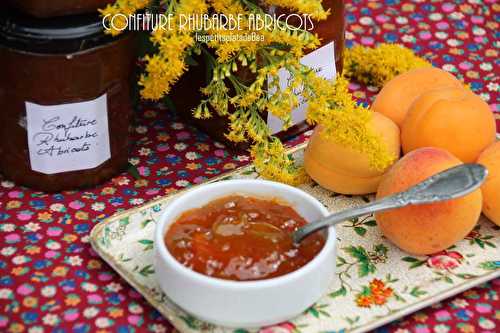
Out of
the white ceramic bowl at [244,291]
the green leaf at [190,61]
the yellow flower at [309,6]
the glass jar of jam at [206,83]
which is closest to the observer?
the white ceramic bowl at [244,291]

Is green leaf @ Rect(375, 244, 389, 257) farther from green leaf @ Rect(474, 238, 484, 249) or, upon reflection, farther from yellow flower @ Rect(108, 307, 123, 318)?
yellow flower @ Rect(108, 307, 123, 318)

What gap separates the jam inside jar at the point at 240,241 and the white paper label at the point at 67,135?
179 millimetres

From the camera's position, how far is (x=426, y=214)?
0.85m

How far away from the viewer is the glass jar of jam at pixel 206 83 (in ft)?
3.46

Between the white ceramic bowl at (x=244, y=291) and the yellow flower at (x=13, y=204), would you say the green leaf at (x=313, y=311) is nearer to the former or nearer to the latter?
the white ceramic bowl at (x=244, y=291)

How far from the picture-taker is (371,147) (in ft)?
2.90

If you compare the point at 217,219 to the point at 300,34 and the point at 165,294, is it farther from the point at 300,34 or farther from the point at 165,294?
the point at 300,34

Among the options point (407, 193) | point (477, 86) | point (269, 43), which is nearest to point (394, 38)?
point (477, 86)

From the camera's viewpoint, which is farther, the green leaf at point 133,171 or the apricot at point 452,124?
the green leaf at point 133,171

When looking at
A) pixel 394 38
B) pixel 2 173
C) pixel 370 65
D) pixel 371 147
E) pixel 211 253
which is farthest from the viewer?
pixel 394 38

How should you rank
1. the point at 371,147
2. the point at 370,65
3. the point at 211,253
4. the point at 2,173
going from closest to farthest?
the point at 211,253 → the point at 371,147 → the point at 2,173 → the point at 370,65

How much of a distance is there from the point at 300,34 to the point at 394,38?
1.81 feet

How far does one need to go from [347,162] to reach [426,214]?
140mm

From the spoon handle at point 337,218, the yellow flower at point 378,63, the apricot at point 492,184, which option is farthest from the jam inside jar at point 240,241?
the yellow flower at point 378,63
